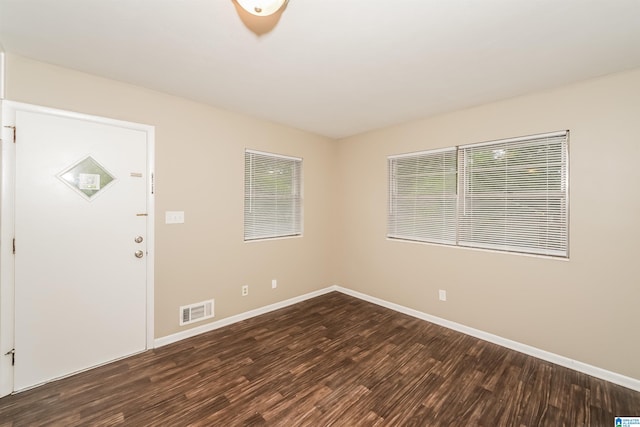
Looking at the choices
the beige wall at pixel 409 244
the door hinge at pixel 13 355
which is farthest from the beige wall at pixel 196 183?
the door hinge at pixel 13 355

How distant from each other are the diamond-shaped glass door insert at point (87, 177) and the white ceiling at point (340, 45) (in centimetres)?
82

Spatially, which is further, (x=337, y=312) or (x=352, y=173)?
(x=352, y=173)

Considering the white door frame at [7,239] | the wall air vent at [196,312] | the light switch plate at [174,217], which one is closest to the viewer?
the white door frame at [7,239]

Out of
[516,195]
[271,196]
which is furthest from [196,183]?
[516,195]

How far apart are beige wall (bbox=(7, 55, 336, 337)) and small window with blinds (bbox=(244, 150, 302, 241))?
12 cm

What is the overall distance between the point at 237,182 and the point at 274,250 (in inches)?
→ 42.6

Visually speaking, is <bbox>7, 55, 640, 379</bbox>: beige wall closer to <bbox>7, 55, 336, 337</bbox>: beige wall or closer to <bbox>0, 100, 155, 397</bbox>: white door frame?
<bbox>7, 55, 336, 337</bbox>: beige wall

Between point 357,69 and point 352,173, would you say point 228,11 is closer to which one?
point 357,69

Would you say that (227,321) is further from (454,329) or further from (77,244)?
(454,329)

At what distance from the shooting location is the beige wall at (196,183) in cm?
225

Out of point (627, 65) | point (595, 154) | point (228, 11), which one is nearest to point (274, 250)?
point (228, 11)

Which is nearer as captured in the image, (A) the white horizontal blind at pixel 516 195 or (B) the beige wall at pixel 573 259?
(B) the beige wall at pixel 573 259

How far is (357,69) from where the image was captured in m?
2.17

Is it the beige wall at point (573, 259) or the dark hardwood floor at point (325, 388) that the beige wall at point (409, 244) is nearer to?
the beige wall at point (573, 259)
